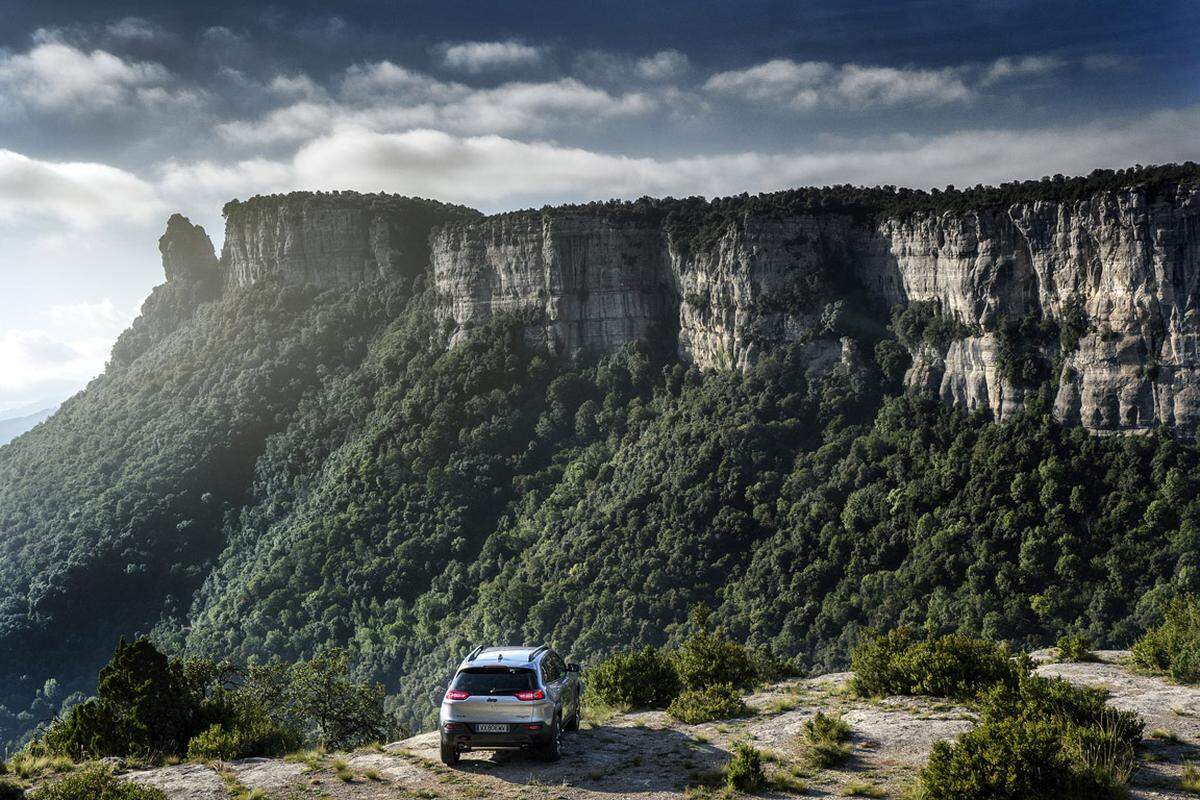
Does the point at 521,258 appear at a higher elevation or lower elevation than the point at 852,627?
higher

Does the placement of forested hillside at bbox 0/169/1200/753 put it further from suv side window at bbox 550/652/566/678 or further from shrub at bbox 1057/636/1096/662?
suv side window at bbox 550/652/566/678

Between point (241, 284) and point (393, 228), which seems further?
point (241, 284)

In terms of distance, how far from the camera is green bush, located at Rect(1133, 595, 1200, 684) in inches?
876

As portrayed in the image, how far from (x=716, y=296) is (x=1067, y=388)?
33.2m

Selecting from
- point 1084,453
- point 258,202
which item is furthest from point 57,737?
point 258,202

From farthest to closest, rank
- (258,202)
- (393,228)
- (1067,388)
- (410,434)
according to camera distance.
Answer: (258,202)
(393,228)
(410,434)
(1067,388)

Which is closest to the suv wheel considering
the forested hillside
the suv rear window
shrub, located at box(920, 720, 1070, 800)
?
the suv rear window

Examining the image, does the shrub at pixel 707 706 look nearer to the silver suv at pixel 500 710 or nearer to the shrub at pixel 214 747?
the silver suv at pixel 500 710

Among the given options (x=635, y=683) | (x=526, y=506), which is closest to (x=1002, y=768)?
(x=635, y=683)

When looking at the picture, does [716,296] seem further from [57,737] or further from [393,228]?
[57,737]

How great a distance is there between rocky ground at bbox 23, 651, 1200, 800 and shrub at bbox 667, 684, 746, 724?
317mm

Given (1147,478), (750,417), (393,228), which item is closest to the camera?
(1147,478)

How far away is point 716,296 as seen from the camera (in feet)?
291

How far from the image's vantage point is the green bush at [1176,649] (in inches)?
876
